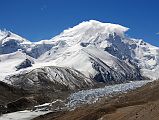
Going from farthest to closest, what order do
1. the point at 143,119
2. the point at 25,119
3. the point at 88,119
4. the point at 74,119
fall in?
the point at 25,119 → the point at 74,119 → the point at 88,119 → the point at 143,119

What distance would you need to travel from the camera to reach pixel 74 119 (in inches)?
5379

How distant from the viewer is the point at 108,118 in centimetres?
10931

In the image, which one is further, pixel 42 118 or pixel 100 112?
pixel 42 118

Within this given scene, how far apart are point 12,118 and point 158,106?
113m

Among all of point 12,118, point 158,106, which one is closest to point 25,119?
point 12,118

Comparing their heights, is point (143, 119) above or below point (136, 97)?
below

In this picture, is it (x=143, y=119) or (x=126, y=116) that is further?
(x=126, y=116)

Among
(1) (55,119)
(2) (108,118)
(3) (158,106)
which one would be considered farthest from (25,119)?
(3) (158,106)

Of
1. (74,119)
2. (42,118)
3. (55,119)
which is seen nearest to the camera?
(74,119)

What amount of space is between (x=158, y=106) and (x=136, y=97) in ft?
272

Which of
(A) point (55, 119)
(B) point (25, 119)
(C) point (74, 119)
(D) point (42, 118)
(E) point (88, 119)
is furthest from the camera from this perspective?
(B) point (25, 119)

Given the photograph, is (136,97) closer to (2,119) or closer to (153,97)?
(153,97)

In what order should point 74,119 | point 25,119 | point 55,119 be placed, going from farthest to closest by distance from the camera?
point 25,119
point 55,119
point 74,119

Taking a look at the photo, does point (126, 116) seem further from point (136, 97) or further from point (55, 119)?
point (136, 97)
